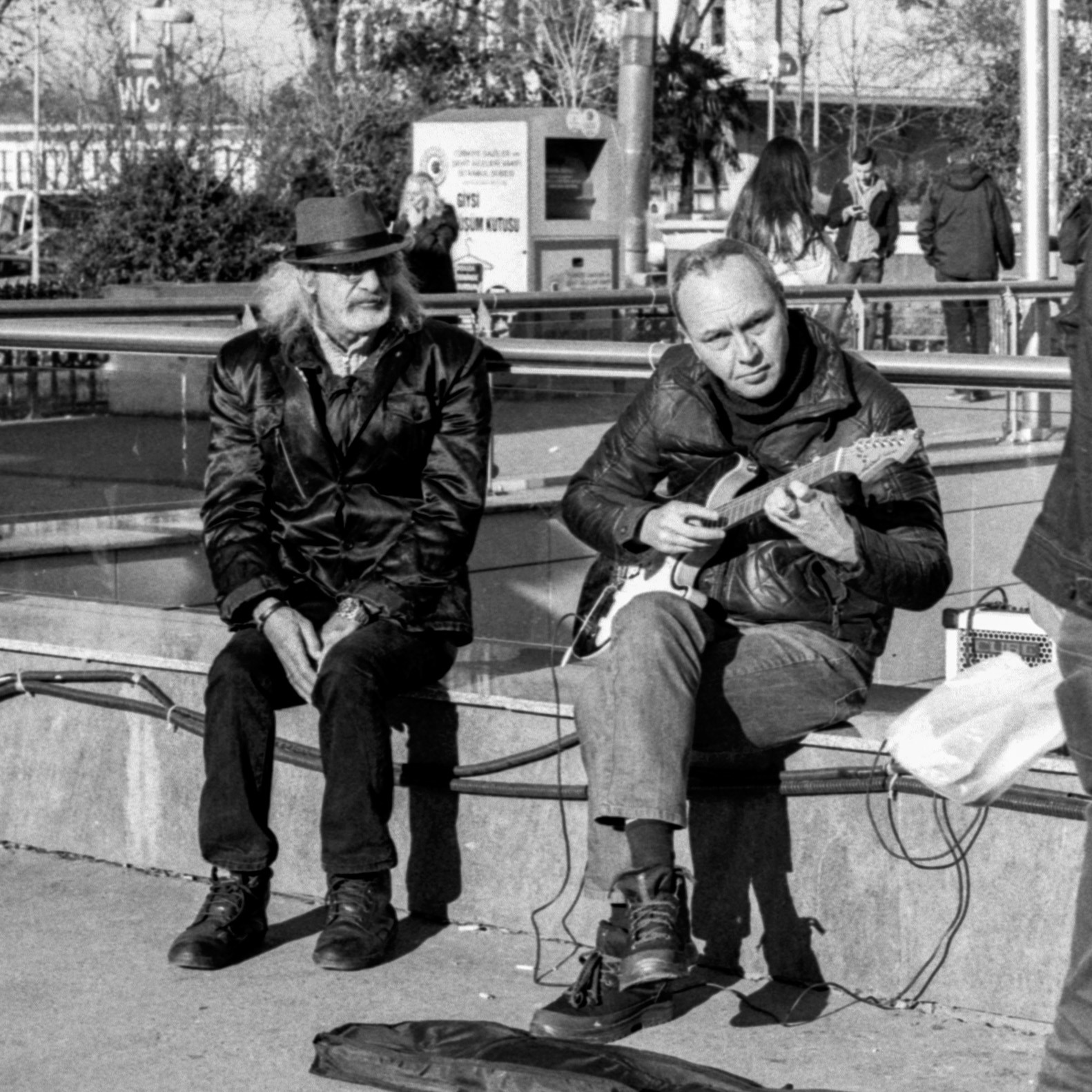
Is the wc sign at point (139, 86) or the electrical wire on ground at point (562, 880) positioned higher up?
the wc sign at point (139, 86)

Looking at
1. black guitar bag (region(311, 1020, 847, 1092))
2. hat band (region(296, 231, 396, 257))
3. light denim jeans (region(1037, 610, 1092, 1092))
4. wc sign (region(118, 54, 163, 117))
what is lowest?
black guitar bag (region(311, 1020, 847, 1092))

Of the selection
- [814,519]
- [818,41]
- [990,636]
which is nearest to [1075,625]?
[814,519]

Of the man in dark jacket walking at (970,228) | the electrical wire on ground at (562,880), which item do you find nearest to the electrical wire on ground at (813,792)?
the electrical wire on ground at (562,880)

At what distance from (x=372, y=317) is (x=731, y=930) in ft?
5.79

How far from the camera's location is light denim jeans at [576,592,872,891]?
13.9 feet

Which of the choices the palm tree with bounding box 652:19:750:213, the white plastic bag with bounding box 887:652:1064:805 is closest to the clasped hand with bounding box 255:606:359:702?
the white plastic bag with bounding box 887:652:1064:805

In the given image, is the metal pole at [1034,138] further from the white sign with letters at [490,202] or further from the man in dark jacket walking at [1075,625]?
the man in dark jacket walking at [1075,625]

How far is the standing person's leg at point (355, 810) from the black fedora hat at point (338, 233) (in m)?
1.07

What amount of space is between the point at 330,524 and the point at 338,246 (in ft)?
2.26

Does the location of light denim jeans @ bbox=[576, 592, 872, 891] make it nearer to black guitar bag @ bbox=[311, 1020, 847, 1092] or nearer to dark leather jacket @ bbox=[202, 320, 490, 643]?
black guitar bag @ bbox=[311, 1020, 847, 1092]

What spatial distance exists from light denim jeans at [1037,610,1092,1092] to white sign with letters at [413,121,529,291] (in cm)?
1581

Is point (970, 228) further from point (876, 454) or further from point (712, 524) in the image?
point (876, 454)

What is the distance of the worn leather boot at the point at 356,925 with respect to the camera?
4.75 metres

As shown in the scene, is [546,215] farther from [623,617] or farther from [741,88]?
[741,88]
